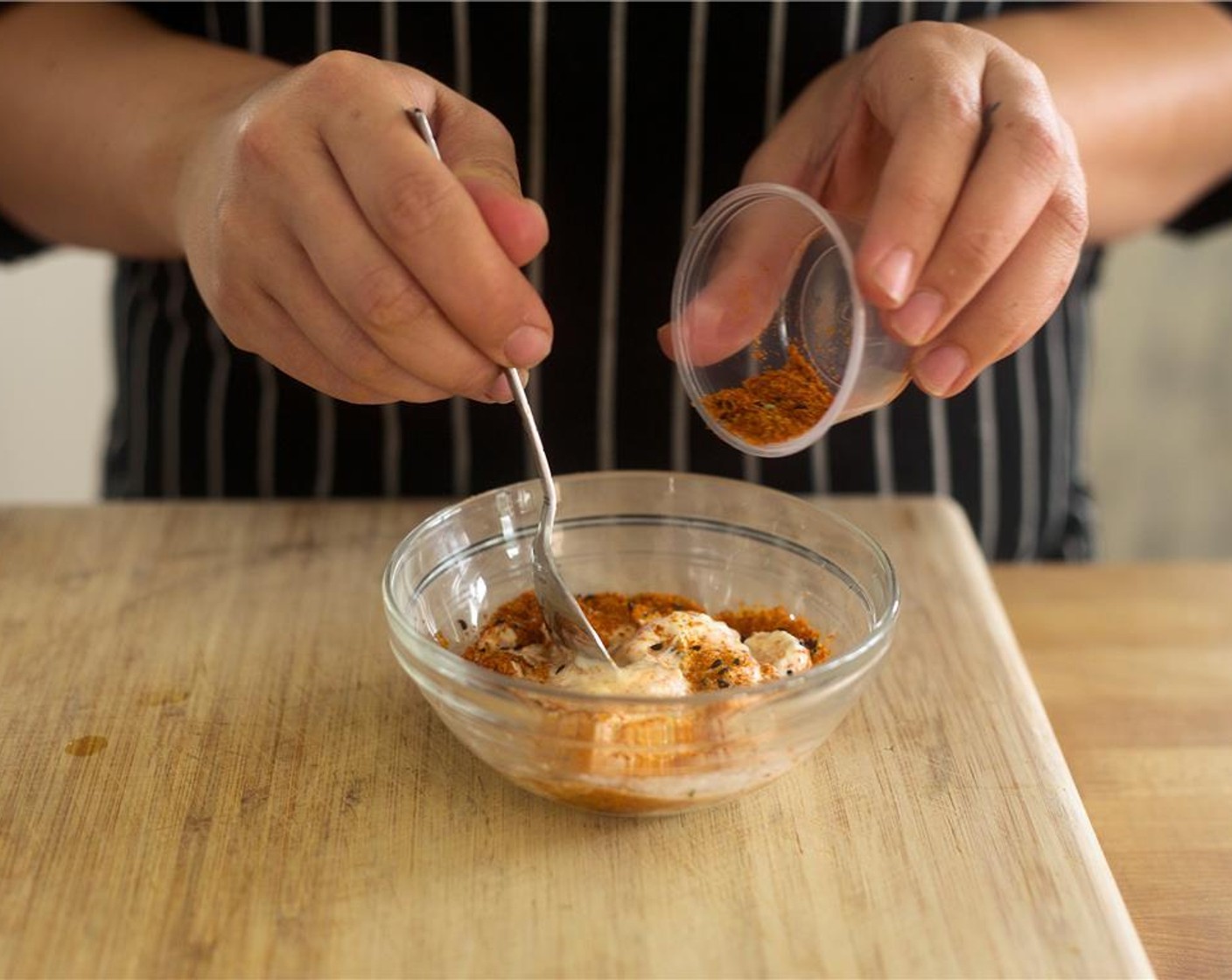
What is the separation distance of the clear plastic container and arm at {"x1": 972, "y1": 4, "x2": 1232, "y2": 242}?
16.5 inches

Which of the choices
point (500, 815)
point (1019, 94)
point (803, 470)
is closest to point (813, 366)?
point (1019, 94)

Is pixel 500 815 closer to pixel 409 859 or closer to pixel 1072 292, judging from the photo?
pixel 409 859

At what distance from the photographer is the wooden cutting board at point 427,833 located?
0.74 meters

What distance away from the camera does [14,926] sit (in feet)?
2.47

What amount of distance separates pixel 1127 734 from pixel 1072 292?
521 millimetres

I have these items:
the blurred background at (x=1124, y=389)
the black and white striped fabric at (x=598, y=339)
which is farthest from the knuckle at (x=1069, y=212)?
the blurred background at (x=1124, y=389)

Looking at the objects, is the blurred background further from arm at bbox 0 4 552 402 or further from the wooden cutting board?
arm at bbox 0 4 552 402

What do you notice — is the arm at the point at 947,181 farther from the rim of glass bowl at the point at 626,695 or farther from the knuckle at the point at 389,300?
the knuckle at the point at 389,300

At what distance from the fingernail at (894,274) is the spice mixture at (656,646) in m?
0.25

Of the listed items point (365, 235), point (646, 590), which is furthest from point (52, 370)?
point (365, 235)

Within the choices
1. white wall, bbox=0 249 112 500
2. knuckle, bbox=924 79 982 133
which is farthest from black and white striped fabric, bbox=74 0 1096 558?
white wall, bbox=0 249 112 500

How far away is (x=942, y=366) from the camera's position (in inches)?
33.2

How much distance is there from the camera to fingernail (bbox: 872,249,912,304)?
2.54 ft

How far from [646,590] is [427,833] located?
31 cm
